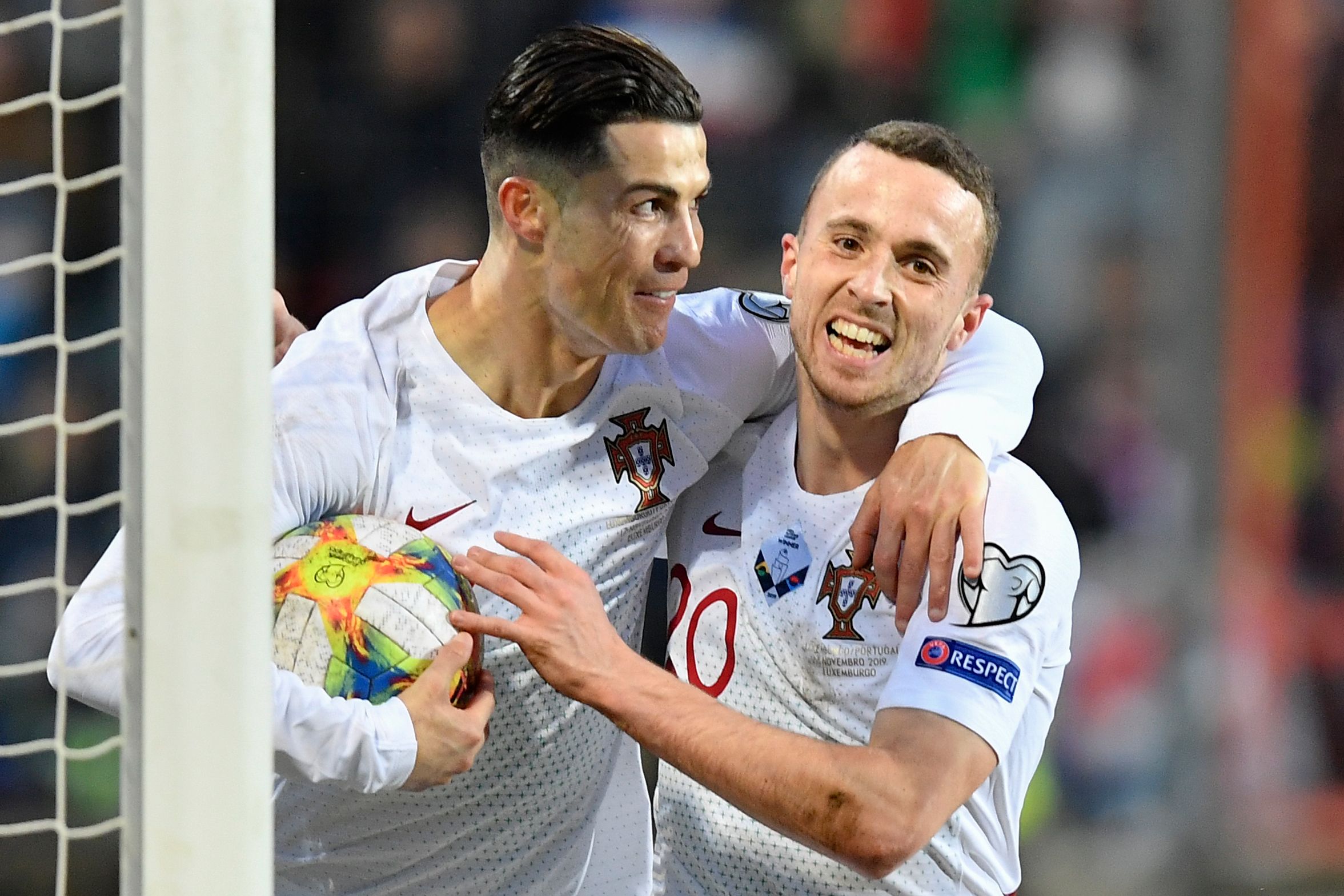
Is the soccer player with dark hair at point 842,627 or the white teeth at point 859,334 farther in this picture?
the white teeth at point 859,334

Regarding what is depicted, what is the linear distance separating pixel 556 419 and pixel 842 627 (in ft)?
2.15

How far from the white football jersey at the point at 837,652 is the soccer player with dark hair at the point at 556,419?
95mm

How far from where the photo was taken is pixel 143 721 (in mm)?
1625

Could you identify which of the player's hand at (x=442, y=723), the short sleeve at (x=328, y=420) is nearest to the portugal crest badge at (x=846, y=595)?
the player's hand at (x=442, y=723)

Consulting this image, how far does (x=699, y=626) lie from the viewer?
2.91 metres

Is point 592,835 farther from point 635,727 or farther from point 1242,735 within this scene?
point 1242,735

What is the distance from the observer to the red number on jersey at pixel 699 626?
2.85 m

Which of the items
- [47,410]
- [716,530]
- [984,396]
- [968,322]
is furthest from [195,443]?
[47,410]

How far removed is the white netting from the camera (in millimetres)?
5312

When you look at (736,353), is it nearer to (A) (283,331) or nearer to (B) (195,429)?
(A) (283,331)

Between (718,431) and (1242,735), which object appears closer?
(718,431)

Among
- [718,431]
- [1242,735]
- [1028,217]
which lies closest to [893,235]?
[718,431]

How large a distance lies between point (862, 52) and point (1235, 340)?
7.00 feet

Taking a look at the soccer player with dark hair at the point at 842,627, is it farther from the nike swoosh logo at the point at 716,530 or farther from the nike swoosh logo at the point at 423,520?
the nike swoosh logo at the point at 423,520
